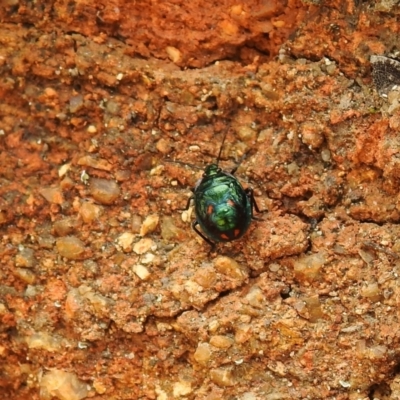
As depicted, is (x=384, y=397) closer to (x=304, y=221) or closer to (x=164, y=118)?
(x=304, y=221)

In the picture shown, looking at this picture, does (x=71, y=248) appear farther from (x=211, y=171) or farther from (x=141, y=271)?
(x=211, y=171)

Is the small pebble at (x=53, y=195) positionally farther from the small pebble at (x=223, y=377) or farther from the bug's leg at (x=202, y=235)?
the small pebble at (x=223, y=377)

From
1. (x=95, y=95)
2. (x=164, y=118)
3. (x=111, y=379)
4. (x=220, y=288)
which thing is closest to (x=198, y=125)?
(x=164, y=118)

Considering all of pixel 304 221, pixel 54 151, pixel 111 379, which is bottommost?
pixel 111 379

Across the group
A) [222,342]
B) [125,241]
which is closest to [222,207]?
[125,241]

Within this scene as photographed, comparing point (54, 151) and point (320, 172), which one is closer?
point (320, 172)

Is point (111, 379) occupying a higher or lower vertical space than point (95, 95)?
lower

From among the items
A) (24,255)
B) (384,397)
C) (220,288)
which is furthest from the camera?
(24,255)
